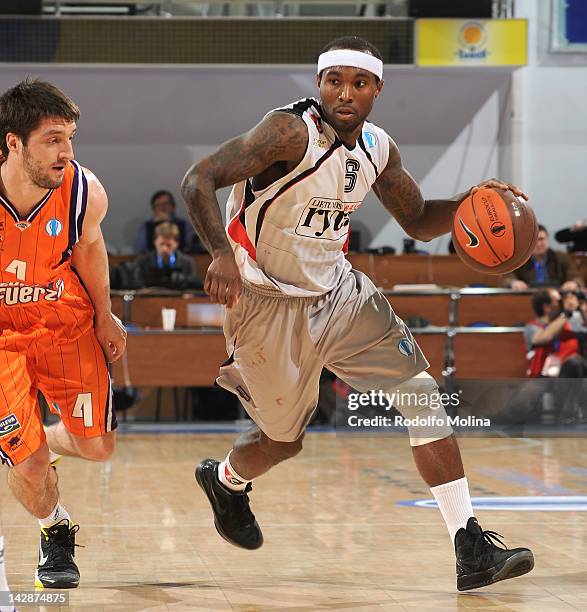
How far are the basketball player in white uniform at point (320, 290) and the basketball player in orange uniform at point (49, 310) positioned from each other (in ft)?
1.53

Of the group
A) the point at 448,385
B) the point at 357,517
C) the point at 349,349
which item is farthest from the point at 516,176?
the point at 349,349

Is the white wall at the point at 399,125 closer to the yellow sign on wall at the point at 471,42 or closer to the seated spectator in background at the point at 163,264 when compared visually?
the yellow sign on wall at the point at 471,42

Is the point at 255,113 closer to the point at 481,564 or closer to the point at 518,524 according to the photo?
the point at 518,524

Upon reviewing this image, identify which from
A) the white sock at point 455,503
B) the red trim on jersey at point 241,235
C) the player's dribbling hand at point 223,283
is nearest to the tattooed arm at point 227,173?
the player's dribbling hand at point 223,283

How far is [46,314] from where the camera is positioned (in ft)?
12.4

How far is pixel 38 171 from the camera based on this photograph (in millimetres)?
3484

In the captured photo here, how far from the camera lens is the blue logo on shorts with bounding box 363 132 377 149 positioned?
3910 mm

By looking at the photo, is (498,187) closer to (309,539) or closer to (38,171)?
(38,171)

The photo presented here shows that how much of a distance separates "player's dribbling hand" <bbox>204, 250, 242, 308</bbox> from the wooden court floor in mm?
960

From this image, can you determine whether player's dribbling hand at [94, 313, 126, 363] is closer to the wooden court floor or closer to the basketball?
the wooden court floor

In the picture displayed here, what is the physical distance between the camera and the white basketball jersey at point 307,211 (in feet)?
12.3

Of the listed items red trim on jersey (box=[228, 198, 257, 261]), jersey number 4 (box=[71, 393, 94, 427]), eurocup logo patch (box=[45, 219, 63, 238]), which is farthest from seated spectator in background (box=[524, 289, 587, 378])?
eurocup logo patch (box=[45, 219, 63, 238])

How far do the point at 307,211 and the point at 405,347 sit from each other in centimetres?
59

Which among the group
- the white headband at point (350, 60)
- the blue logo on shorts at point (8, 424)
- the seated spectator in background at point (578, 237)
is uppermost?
the white headband at point (350, 60)
